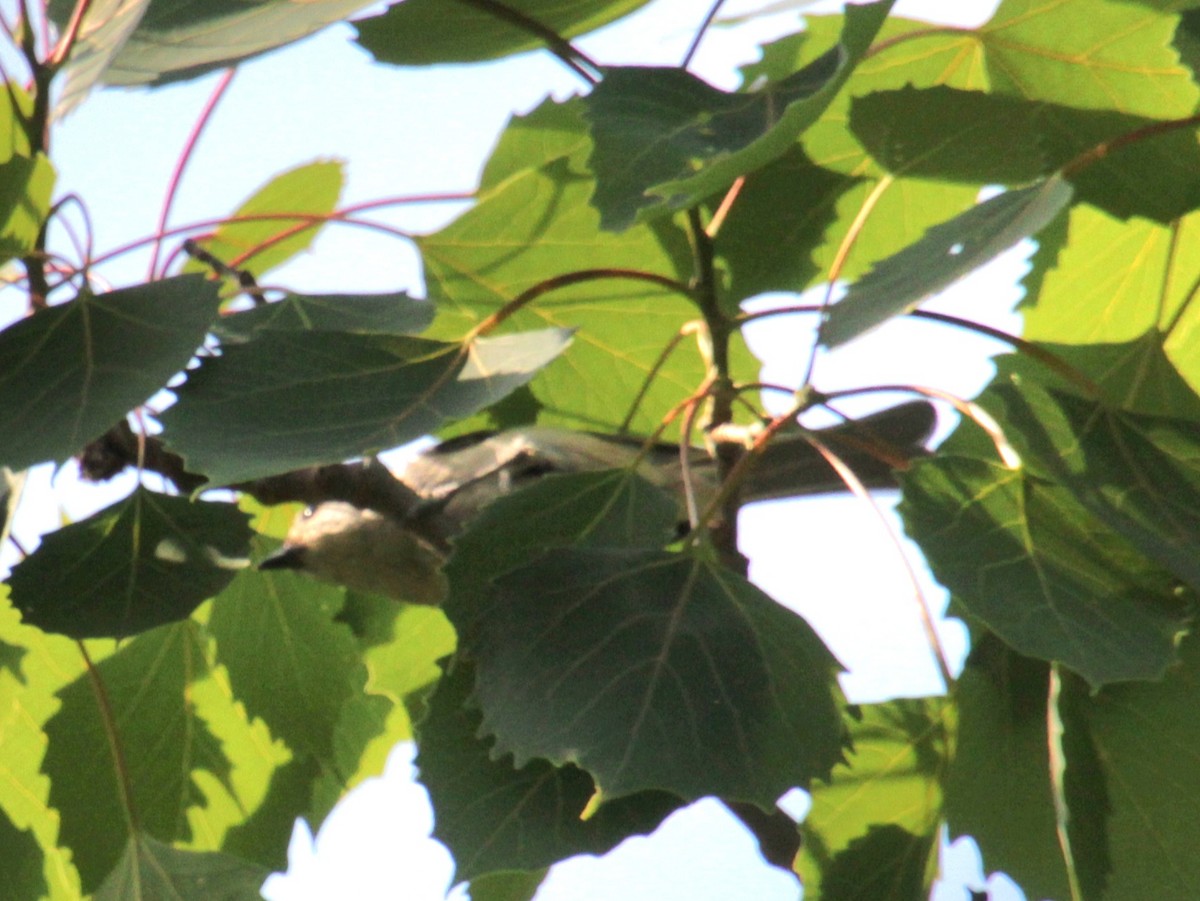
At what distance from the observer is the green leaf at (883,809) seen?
91cm

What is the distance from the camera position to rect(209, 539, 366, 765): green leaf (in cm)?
118

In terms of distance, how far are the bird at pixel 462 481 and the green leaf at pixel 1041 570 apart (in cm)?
19

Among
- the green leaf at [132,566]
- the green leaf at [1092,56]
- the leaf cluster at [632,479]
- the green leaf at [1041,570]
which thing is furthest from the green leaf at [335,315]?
the green leaf at [1092,56]

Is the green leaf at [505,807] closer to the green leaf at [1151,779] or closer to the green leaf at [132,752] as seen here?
the green leaf at [1151,779]

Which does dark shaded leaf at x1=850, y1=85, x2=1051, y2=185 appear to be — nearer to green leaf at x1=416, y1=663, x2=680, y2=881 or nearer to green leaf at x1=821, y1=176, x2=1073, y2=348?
green leaf at x1=821, y1=176, x2=1073, y2=348

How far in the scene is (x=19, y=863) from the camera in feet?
3.90

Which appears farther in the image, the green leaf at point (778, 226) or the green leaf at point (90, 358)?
the green leaf at point (778, 226)

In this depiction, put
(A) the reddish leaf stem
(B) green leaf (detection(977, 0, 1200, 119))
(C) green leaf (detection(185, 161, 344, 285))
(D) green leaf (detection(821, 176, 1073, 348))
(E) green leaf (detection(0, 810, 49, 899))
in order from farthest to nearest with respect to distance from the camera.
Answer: (C) green leaf (detection(185, 161, 344, 285))
(E) green leaf (detection(0, 810, 49, 899))
(A) the reddish leaf stem
(B) green leaf (detection(977, 0, 1200, 119))
(D) green leaf (detection(821, 176, 1073, 348))

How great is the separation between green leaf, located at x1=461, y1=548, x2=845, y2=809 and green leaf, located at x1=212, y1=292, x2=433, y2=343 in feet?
0.71

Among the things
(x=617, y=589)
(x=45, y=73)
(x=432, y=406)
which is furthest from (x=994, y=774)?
(x=45, y=73)

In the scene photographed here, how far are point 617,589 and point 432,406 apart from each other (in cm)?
15

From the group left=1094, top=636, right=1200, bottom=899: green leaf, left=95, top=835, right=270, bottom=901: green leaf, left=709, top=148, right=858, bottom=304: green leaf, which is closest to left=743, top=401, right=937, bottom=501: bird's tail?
left=709, top=148, right=858, bottom=304: green leaf

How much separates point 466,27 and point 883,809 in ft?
1.99

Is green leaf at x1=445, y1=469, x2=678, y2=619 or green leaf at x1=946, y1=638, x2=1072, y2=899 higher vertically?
green leaf at x1=445, y1=469, x2=678, y2=619
